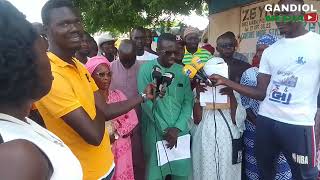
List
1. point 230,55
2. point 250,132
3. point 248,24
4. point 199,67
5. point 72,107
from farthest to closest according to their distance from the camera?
point 248,24 → point 230,55 → point 250,132 → point 199,67 → point 72,107

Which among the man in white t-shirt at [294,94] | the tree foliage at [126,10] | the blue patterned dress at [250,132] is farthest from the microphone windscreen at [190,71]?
the tree foliage at [126,10]

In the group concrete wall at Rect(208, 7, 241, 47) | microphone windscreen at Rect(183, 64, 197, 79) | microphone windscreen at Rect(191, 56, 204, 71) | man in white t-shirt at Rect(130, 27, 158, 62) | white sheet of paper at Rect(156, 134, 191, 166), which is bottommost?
white sheet of paper at Rect(156, 134, 191, 166)

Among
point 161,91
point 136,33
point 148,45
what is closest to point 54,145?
point 161,91

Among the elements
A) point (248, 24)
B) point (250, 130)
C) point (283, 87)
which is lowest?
point (250, 130)

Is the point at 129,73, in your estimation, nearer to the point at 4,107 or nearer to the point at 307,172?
the point at 307,172

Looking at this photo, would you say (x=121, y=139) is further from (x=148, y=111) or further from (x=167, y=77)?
(x=167, y=77)

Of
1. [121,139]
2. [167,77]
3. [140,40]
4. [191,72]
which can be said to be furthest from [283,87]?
[140,40]

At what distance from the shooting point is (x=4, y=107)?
3.40 ft

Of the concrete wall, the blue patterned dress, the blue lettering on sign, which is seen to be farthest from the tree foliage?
the blue lettering on sign

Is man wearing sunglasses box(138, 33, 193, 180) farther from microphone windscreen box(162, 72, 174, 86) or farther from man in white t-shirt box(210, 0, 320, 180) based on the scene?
man in white t-shirt box(210, 0, 320, 180)

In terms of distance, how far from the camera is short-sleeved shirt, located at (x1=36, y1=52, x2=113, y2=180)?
175 cm

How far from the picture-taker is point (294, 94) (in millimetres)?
2922

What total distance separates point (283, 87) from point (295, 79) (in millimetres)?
118

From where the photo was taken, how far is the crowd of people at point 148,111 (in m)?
0.98
